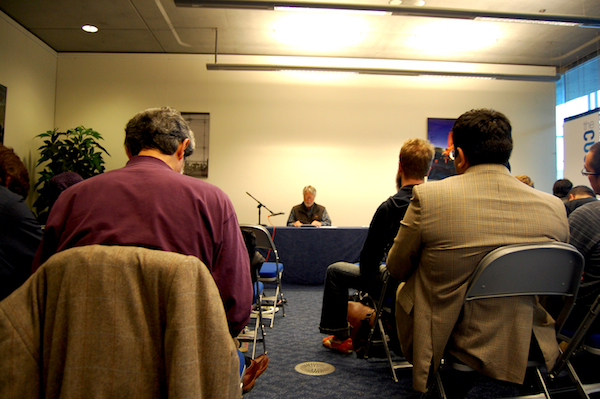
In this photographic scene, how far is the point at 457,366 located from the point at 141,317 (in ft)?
3.28

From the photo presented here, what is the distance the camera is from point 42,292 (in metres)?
0.68

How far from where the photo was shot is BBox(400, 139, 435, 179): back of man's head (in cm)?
199

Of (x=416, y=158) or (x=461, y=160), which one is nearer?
(x=461, y=160)

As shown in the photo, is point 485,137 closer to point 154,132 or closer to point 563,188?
point 154,132

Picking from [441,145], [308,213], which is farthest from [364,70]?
[308,213]

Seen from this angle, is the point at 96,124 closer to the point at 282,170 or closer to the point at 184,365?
the point at 282,170

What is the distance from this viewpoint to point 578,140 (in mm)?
5496

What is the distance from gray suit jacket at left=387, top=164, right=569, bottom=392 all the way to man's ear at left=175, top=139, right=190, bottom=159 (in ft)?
2.61

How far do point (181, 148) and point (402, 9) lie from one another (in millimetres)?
3456

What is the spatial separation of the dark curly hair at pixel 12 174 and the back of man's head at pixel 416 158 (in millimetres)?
1826

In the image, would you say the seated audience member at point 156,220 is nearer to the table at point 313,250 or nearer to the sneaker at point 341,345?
the sneaker at point 341,345

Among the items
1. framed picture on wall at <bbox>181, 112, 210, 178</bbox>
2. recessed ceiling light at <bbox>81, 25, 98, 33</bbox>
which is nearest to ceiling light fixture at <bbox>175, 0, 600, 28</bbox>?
recessed ceiling light at <bbox>81, 25, 98, 33</bbox>

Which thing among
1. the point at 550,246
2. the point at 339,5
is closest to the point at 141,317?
the point at 550,246

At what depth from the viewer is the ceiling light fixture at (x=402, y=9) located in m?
3.61
